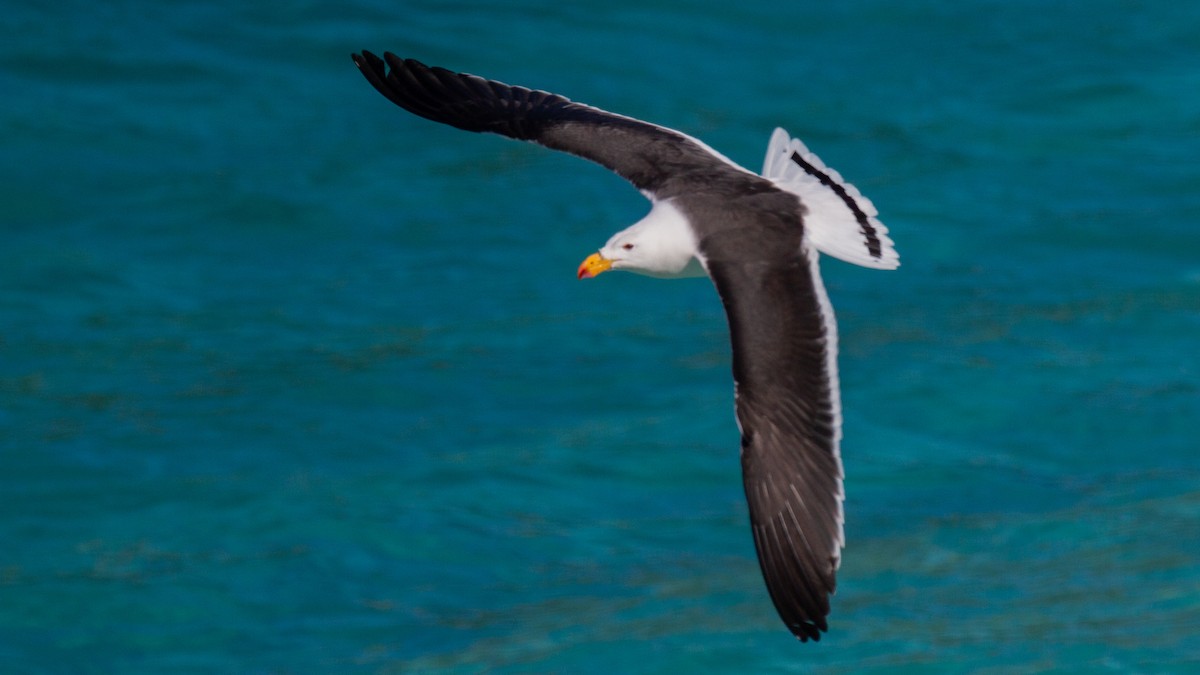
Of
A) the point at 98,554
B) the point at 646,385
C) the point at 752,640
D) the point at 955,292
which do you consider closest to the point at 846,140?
the point at 955,292

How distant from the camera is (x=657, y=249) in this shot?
5812 millimetres

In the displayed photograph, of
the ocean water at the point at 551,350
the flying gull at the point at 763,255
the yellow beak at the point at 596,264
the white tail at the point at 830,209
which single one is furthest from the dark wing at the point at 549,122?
the ocean water at the point at 551,350

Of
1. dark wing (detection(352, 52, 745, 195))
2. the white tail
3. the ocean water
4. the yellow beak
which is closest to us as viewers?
the white tail

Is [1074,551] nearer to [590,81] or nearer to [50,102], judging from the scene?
[590,81]

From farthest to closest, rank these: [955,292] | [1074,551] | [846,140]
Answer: [846,140], [955,292], [1074,551]

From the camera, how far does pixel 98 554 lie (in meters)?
6.97

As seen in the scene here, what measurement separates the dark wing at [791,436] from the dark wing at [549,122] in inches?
39.0

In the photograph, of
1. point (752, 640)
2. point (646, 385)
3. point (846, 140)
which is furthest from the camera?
point (846, 140)

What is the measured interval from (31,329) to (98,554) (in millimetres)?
1859

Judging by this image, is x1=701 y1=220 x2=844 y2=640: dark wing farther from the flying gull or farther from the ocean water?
the ocean water

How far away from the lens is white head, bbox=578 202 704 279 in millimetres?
5770

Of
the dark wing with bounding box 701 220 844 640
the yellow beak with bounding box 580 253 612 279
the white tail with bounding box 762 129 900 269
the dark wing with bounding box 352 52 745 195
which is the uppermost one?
the dark wing with bounding box 352 52 745 195

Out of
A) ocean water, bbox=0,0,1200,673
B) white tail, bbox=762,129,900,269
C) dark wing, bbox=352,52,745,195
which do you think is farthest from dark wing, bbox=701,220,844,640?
ocean water, bbox=0,0,1200,673

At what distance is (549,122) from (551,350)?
1.94 meters
